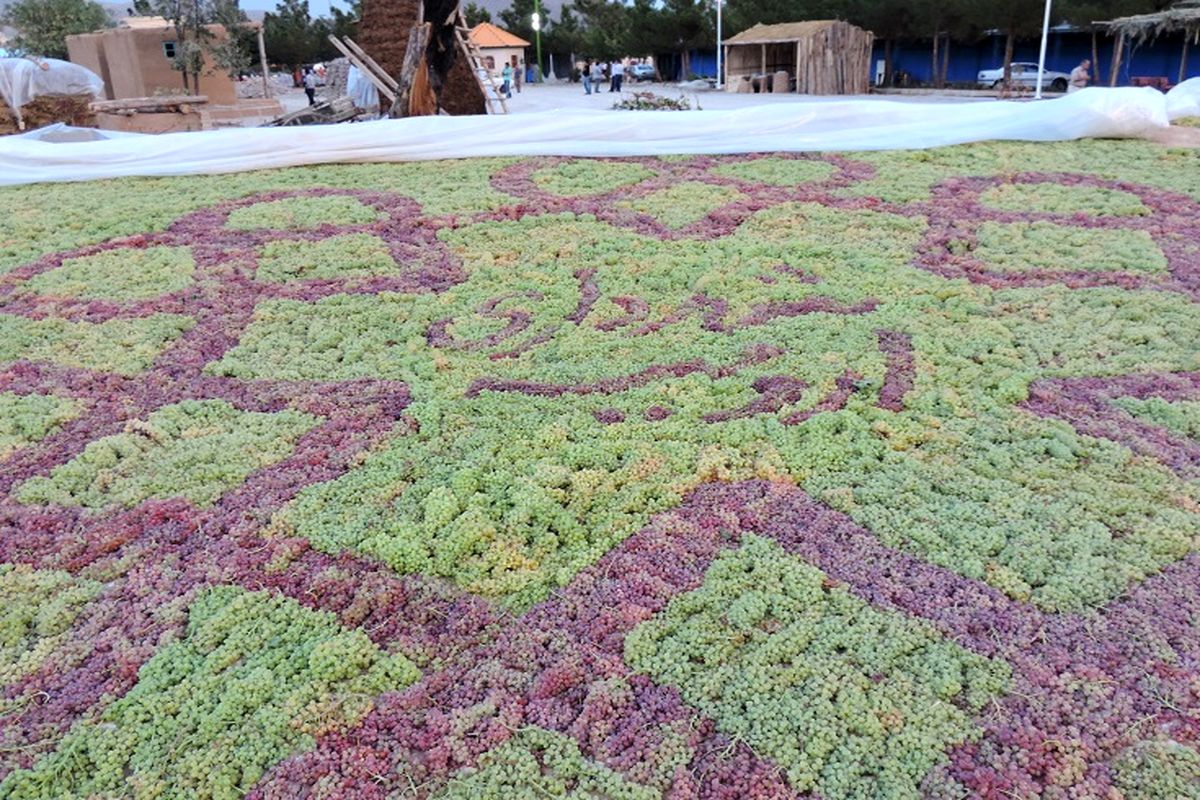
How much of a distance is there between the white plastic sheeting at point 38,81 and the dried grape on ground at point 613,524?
10.7 metres

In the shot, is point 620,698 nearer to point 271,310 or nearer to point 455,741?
point 455,741

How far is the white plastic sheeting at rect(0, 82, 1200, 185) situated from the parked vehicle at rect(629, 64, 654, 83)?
29.5m

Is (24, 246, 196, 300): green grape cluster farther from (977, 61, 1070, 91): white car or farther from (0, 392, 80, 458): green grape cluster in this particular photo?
(977, 61, 1070, 91): white car

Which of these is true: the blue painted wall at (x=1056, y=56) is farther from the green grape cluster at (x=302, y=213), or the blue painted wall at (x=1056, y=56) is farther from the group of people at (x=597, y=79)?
the green grape cluster at (x=302, y=213)

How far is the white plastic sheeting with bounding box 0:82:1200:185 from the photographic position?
8.15 meters

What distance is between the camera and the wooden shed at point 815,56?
920 inches

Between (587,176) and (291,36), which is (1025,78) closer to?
(587,176)

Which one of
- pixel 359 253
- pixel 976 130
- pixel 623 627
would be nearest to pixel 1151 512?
pixel 623 627

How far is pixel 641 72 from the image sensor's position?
124 ft

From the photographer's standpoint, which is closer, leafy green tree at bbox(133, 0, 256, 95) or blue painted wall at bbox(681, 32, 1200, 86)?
leafy green tree at bbox(133, 0, 256, 95)

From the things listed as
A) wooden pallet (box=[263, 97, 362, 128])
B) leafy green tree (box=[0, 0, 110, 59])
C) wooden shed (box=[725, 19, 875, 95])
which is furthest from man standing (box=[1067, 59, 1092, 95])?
leafy green tree (box=[0, 0, 110, 59])

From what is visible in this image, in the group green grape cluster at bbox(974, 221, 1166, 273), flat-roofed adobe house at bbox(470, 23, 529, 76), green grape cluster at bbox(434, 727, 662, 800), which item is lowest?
green grape cluster at bbox(434, 727, 662, 800)

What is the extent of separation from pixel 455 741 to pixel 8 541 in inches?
69.8

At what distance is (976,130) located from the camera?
27.2ft
